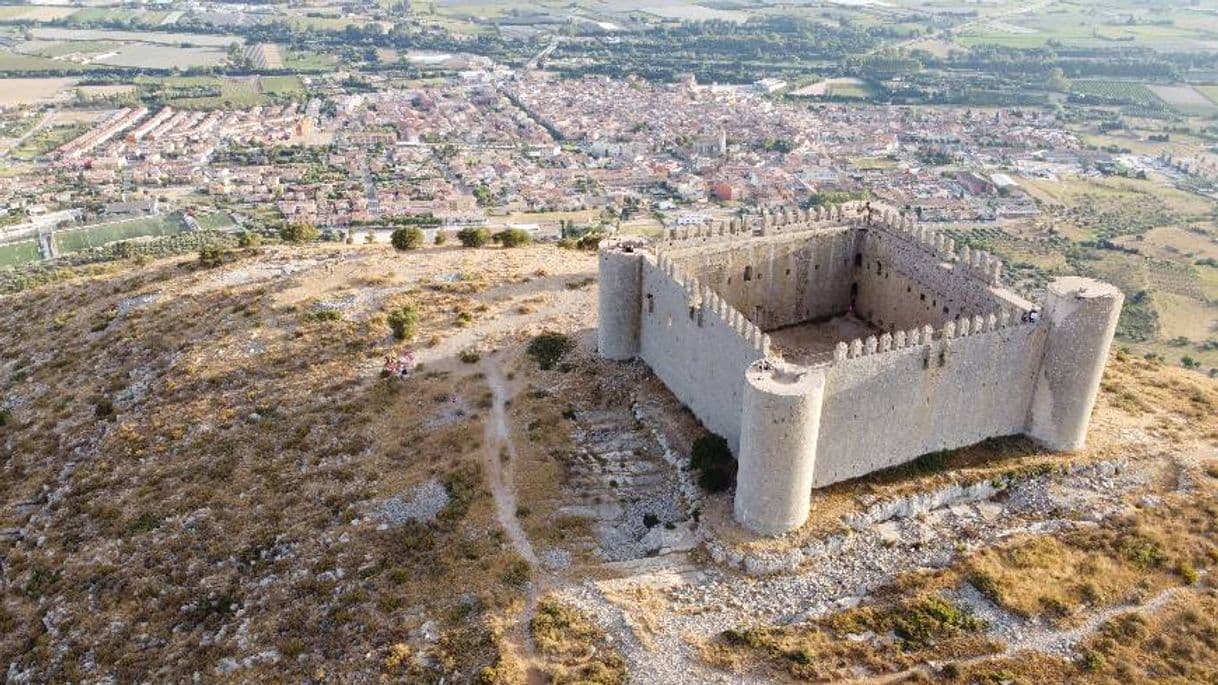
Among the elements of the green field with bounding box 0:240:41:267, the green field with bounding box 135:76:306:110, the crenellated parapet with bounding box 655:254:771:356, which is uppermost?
the crenellated parapet with bounding box 655:254:771:356

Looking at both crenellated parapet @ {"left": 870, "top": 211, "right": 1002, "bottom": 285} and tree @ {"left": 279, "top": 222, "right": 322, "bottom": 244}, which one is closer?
crenellated parapet @ {"left": 870, "top": 211, "right": 1002, "bottom": 285}

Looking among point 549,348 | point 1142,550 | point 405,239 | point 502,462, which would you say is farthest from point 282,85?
point 1142,550

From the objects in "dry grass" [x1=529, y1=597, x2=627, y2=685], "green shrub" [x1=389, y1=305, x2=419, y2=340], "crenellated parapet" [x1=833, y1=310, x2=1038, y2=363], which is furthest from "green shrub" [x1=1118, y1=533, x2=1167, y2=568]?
"green shrub" [x1=389, y1=305, x2=419, y2=340]

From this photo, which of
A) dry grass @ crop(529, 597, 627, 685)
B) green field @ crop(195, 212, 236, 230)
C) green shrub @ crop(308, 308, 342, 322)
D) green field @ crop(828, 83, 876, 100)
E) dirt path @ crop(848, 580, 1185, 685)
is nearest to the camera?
dry grass @ crop(529, 597, 627, 685)

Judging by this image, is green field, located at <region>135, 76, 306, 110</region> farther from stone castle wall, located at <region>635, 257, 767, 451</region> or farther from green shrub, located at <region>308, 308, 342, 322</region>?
stone castle wall, located at <region>635, 257, 767, 451</region>

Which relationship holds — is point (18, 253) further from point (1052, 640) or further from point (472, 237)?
point (1052, 640)

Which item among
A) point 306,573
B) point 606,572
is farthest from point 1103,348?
point 306,573

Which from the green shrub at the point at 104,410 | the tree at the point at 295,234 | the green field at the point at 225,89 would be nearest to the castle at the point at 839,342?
the green shrub at the point at 104,410
